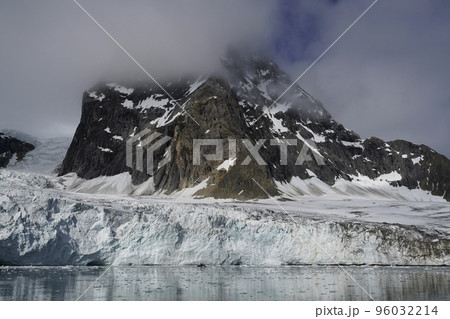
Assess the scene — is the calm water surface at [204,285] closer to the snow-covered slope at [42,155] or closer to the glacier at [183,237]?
the glacier at [183,237]

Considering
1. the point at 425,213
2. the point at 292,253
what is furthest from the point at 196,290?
the point at 425,213

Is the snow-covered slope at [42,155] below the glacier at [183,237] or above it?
above

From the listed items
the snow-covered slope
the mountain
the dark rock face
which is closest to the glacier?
the mountain

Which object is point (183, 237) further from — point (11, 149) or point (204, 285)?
point (11, 149)

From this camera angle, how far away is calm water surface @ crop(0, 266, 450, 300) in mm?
27516

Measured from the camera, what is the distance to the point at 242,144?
136m

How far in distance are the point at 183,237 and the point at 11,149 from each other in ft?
494

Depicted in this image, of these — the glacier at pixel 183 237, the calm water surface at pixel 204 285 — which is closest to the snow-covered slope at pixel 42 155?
the glacier at pixel 183 237

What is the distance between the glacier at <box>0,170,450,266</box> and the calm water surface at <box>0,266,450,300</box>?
2937 mm

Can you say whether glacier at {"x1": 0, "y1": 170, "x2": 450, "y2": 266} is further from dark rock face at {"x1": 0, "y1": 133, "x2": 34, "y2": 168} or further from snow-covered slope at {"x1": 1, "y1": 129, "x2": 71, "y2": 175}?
dark rock face at {"x1": 0, "y1": 133, "x2": 34, "y2": 168}

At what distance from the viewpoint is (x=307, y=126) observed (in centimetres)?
18038

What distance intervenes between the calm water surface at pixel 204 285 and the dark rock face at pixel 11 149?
14889cm

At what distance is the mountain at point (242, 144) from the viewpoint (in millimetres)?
135750

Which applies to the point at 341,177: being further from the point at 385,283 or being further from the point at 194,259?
the point at 385,283
